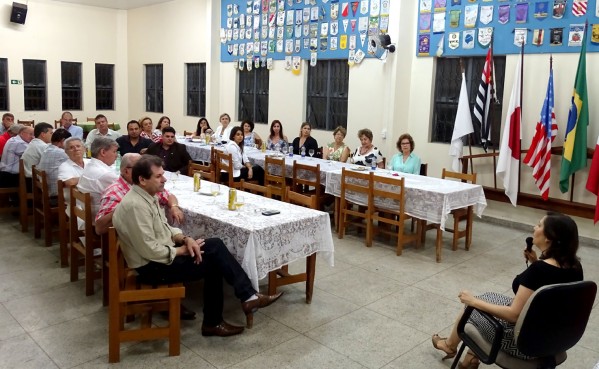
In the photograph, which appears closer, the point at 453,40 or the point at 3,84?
the point at 453,40

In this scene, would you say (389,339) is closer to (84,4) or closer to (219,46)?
(219,46)

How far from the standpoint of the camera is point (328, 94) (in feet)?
26.7

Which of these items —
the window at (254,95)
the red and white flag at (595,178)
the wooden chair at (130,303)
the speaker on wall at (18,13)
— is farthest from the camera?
the speaker on wall at (18,13)

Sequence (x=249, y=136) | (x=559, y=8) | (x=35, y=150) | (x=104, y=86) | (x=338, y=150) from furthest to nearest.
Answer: (x=104, y=86) → (x=249, y=136) → (x=338, y=150) → (x=559, y=8) → (x=35, y=150)

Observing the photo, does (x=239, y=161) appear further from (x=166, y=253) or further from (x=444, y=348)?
(x=444, y=348)

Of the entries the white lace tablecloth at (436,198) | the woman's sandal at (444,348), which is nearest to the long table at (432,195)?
the white lace tablecloth at (436,198)

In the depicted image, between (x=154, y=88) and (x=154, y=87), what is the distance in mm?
22

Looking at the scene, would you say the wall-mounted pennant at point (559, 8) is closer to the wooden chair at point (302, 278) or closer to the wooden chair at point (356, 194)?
the wooden chair at point (356, 194)

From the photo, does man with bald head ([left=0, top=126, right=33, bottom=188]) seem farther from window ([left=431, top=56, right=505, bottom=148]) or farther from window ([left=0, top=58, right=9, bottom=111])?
window ([left=0, top=58, right=9, bottom=111])

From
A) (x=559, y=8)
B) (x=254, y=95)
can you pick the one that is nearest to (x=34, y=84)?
(x=254, y=95)

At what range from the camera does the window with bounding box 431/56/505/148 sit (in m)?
6.27

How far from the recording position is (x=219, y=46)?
9867 millimetres

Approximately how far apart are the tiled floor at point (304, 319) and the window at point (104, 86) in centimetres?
755

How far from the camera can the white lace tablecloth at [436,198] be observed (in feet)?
15.1
